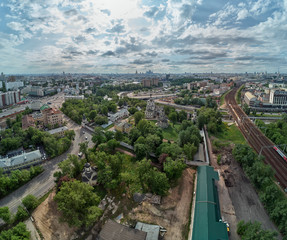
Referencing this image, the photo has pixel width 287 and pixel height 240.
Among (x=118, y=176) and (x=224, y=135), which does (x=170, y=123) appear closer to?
(x=224, y=135)

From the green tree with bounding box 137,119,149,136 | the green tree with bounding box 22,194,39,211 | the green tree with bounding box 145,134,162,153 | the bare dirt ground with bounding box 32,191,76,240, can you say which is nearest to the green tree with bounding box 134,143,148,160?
the green tree with bounding box 145,134,162,153

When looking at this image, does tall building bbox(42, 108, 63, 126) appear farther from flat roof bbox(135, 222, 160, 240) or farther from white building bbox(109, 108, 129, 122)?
flat roof bbox(135, 222, 160, 240)

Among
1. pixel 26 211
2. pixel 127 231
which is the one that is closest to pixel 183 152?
pixel 127 231

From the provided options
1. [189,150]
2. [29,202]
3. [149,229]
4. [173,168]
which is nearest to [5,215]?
[29,202]

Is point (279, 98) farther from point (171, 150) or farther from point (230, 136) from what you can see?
point (171, 150)

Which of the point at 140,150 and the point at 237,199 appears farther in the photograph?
the point at 140,150
